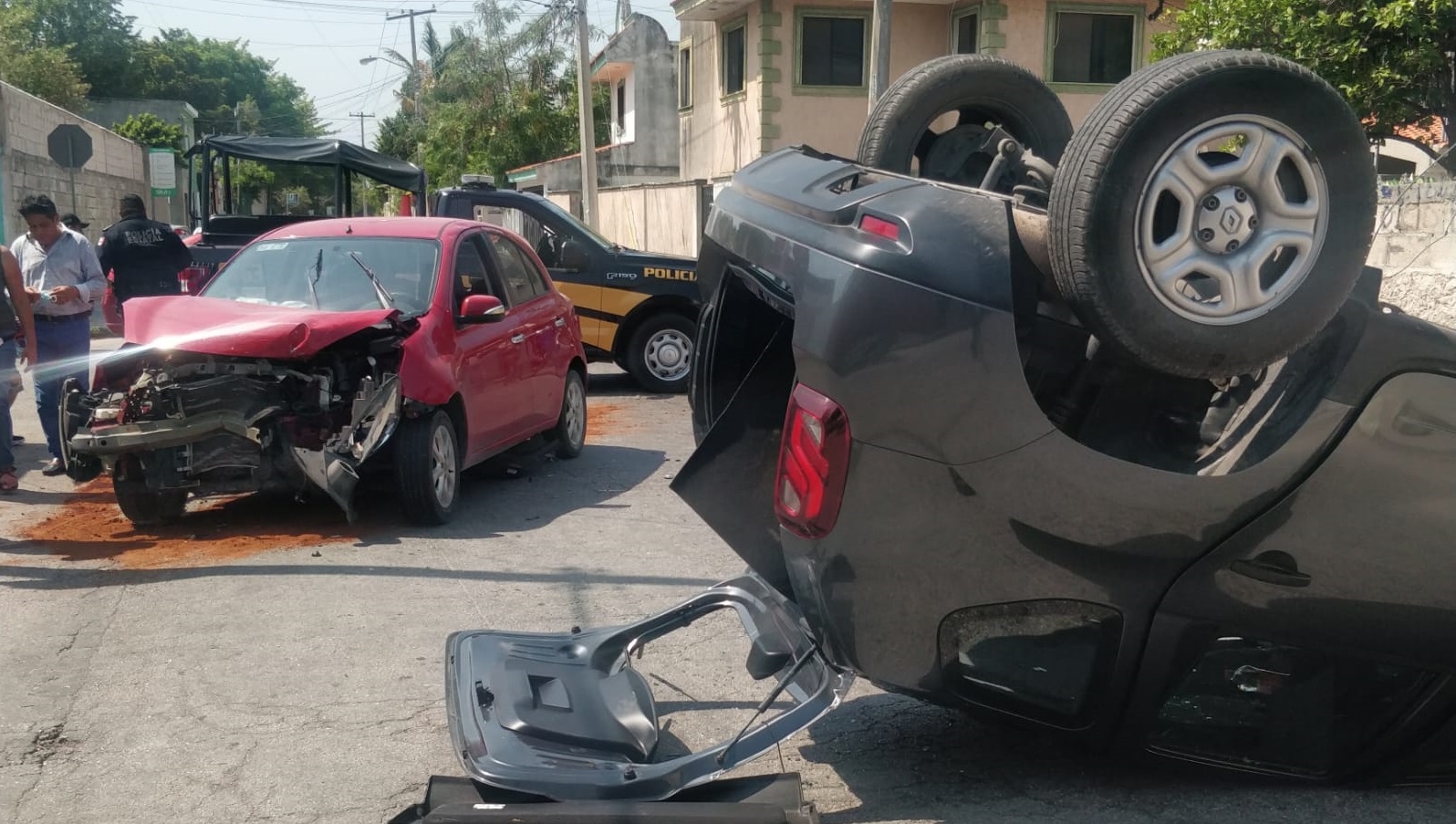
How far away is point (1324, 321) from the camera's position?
309 centimetres

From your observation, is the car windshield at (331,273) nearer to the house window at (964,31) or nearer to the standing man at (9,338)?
the standing man at (9,338)

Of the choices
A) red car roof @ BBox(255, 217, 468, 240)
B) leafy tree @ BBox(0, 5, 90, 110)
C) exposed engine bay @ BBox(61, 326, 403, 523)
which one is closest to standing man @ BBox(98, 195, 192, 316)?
red car roof @ BBox(255, 217, 468, 240)

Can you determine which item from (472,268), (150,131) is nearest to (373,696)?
(472,268)

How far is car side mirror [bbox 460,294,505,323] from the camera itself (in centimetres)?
766

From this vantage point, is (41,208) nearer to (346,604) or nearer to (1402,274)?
(346,604)

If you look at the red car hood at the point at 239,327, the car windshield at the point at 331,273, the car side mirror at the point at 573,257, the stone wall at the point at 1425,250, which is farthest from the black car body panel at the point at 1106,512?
the car side mirror at the point at 573,257

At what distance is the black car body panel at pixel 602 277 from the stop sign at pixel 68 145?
873 cm

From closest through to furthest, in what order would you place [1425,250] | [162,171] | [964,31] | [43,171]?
[1425,250] → [43,171] → [964,31] → [162,171]

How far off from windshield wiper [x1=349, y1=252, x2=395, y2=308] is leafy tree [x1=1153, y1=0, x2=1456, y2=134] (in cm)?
780

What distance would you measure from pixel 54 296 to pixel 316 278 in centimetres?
226

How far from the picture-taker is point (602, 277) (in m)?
13.2

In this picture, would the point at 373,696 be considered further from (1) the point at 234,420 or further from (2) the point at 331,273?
(2) the point at 331,273

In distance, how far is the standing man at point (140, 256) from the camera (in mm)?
11016

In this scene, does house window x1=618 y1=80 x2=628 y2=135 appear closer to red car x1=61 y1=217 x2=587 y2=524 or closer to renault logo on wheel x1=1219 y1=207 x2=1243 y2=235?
red car x1=61 y1=217 x2=587 y2=524
